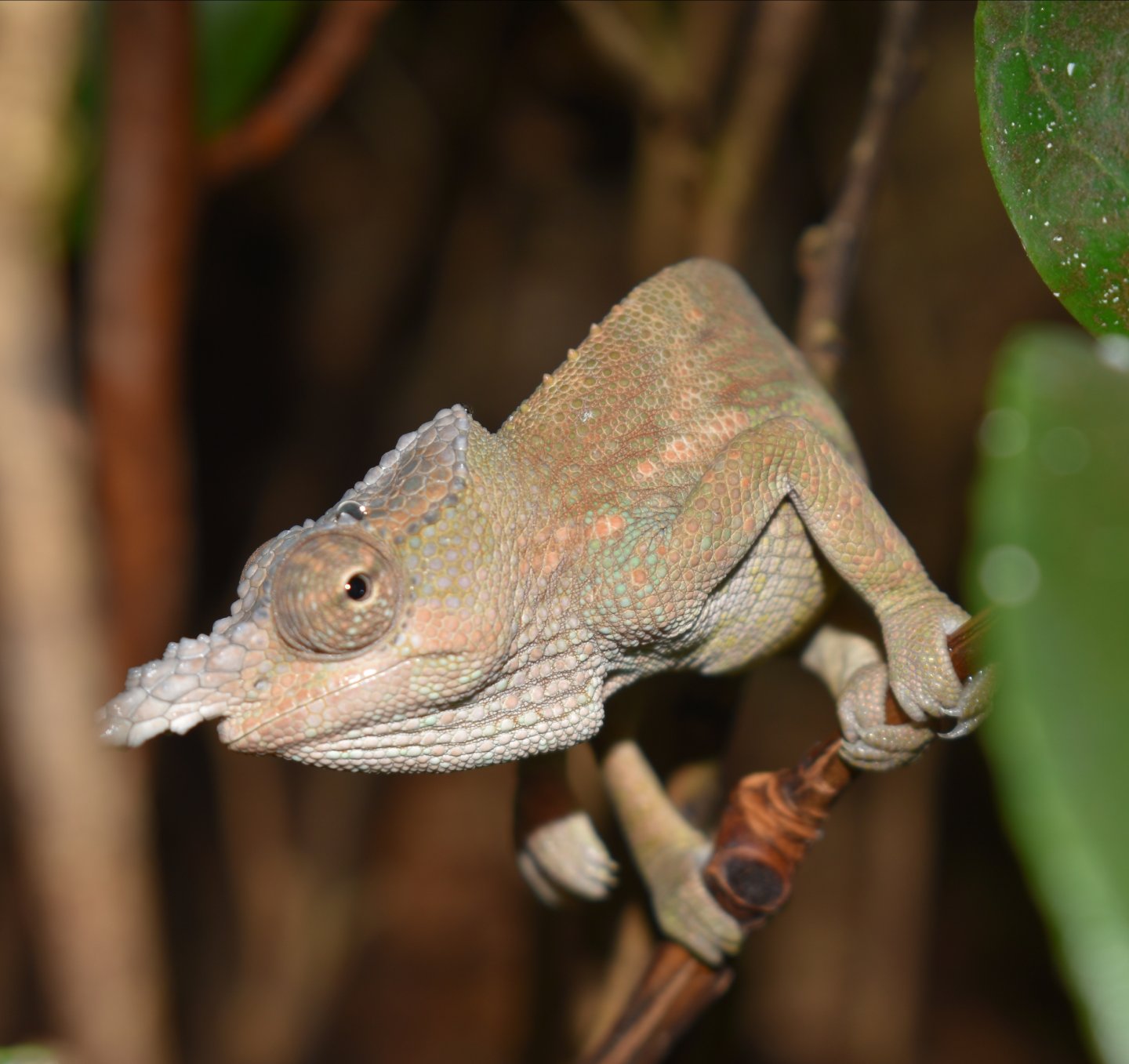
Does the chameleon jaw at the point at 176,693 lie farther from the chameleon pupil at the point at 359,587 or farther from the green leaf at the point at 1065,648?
the green leaf at the point at 1065,648

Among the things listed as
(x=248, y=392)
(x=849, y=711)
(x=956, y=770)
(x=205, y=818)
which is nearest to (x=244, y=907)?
(x=205, y=818)

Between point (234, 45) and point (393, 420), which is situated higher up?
point (234, 45)

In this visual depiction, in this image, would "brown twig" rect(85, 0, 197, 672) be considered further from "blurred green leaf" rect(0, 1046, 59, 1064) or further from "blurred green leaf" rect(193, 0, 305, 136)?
"blurred green leaf" rect(0, 1046, 59, 1064)

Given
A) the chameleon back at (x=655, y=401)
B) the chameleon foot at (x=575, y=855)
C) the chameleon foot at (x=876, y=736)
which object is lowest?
the chameleon foot at (x=575, y=855)

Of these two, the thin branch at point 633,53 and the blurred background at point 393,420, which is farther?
the thin branch at point 633,53

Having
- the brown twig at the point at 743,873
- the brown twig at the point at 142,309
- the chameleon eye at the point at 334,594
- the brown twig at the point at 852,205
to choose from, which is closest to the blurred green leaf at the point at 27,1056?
the chameleon eye at the point at 334,594

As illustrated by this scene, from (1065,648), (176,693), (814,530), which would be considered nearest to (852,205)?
(814,530)

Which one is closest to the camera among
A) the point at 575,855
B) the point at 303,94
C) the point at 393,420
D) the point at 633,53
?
the point at 575,855

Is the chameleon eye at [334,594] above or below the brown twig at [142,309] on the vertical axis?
below

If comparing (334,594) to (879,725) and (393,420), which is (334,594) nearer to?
(879,725)
